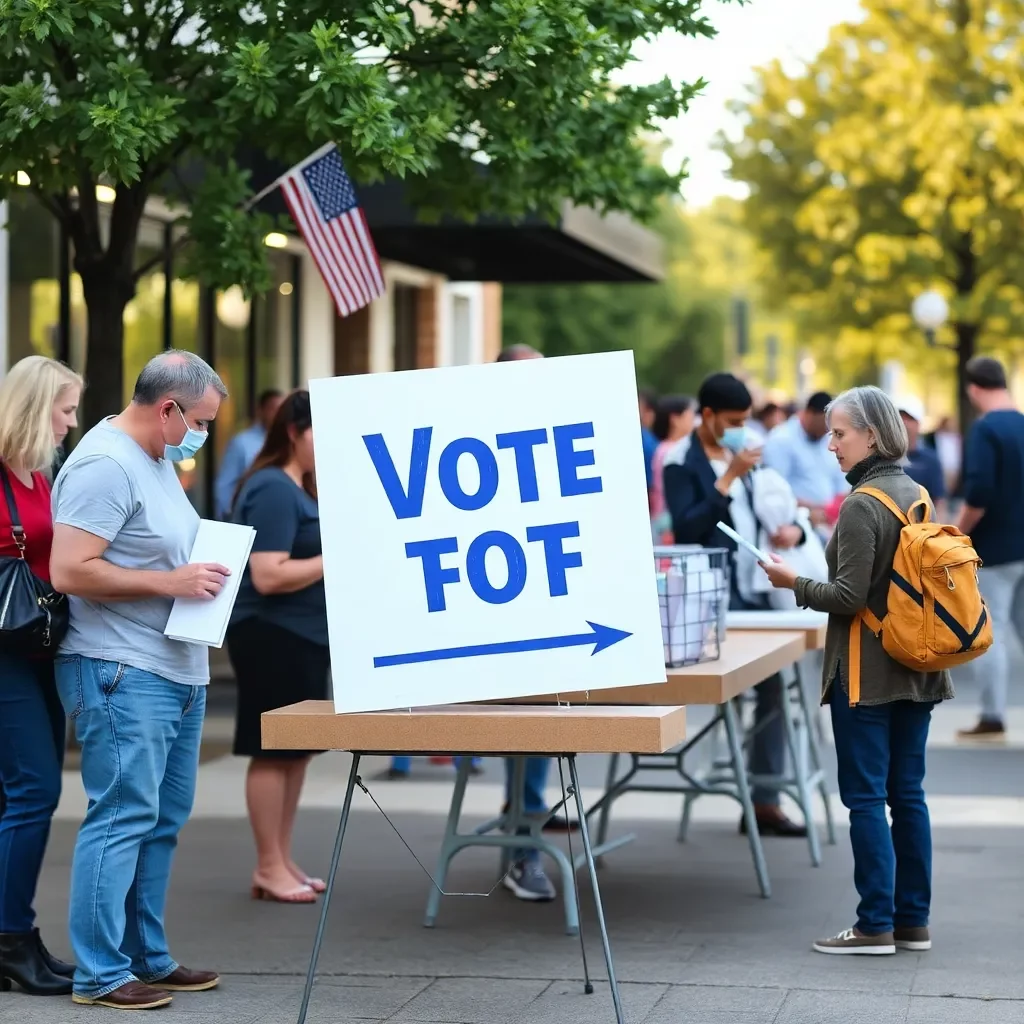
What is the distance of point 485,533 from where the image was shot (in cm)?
515

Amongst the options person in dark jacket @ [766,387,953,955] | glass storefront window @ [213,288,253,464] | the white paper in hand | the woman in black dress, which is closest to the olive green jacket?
person in dark jacket @ [766,387,953,955]

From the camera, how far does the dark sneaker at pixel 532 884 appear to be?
24.1ft

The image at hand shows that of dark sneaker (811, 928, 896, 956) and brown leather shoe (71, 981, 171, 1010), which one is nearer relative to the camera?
brown leather shoe (71, 981, 171, 1010)

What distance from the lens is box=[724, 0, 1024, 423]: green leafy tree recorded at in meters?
26.9

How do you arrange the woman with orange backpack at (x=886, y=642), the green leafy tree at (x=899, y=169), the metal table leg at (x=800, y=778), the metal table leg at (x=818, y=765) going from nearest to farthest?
the woman with orange backpack at (x=886, y=642) < the metal table leg at (x=800, y=778) < the metal table leg at (x=818, y=765) < the green leafy tree at (x=899, y=169)

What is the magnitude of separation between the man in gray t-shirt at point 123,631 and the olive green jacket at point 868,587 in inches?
79.1

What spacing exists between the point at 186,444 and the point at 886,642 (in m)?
2.31

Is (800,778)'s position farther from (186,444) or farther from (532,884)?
(186,444)

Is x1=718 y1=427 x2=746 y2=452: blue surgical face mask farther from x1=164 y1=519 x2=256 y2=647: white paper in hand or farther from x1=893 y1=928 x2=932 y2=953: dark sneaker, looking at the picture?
x1=164 y1=519 x2=256 y2=647: white paper in hand

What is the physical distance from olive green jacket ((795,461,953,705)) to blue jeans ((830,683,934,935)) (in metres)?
0.08

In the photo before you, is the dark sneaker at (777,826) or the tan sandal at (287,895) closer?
the tan sandal at (287,895)

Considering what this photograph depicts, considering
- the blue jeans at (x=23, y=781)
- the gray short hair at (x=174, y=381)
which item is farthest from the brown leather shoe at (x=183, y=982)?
the gray short hair at (x=174, y=381)

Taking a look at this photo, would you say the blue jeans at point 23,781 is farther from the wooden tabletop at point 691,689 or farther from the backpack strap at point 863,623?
the backpack strap at point 863,623

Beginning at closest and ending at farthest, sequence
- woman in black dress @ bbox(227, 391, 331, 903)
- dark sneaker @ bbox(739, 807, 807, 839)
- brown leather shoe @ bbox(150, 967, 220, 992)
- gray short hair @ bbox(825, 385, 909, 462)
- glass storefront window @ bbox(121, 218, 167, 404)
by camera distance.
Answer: brown leather shoe @ bbox(150, 967, 220, 992), gray short hair @ bbox(825, 385, 909, 462), woman in black dress @ bbox(227, 391, 331, 903), dark sneaker @ bbox(739, 807, 807, 839), glass storefront window @ bbox(121, 218, 167, 404)
